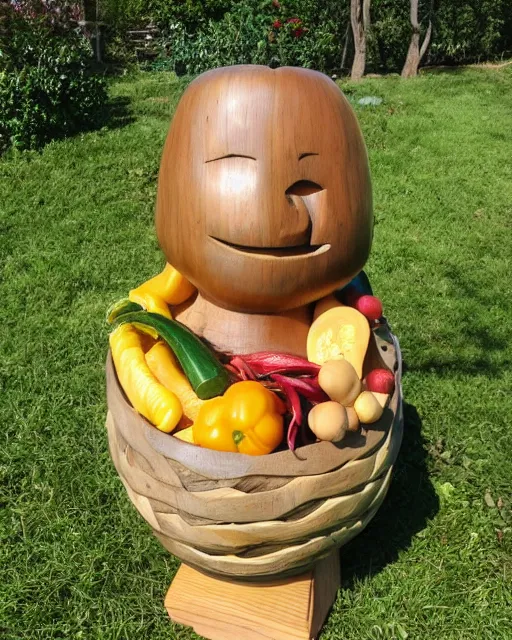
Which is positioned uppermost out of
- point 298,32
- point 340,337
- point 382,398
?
point 340,337

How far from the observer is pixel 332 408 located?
1503 millimetres

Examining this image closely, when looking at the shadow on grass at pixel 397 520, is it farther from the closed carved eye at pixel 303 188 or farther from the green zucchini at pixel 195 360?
the closed carved eye at pixel 303 188

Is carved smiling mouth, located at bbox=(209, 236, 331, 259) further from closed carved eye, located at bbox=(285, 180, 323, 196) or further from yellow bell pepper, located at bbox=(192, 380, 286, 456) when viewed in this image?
yellow bell pepper, located at bbox=(192, 380, 286, 456)

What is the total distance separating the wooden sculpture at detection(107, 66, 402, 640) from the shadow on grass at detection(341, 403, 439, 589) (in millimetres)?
614

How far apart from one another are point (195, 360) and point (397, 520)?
1.35 meters

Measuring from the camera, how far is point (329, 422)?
4.87ft

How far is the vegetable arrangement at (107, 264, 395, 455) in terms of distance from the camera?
4.94ft

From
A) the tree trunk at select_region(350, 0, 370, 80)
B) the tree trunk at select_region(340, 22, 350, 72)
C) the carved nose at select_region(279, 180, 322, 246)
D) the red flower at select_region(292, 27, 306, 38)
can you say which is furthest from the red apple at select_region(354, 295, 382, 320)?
the tree trunk at select_region(340, 22, 350, 72)

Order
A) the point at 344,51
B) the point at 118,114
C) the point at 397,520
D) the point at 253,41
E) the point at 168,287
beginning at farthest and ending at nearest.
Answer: the point at 344,51, the point at 253,41, the point at 118,114, the point at 397,520, the point at 168,287

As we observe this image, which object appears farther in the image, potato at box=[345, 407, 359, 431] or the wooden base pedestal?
the wooden base pedestal

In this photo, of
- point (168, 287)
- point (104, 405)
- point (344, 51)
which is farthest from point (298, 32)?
point (168, 287)

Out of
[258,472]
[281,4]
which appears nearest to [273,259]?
[258,472]

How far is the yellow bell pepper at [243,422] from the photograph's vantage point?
58.3 inches

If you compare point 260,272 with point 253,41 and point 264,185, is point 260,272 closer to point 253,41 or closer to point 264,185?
point 264,185
